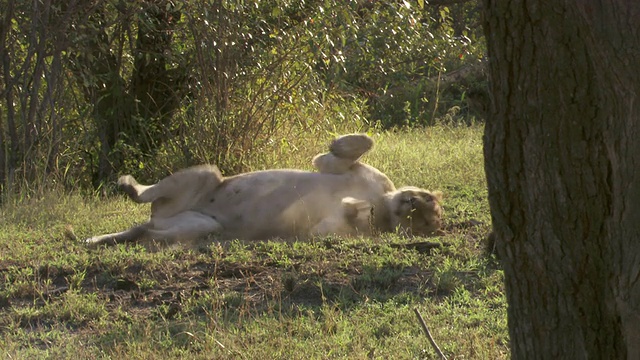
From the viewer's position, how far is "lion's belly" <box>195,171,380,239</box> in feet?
21.5

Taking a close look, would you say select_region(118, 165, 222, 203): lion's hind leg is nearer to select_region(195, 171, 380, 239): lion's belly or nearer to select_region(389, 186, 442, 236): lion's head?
select_region(195, 171, 380, 239): lion's belly

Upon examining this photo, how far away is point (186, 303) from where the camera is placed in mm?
4828

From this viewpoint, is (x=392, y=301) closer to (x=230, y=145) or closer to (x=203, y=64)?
(x=230, y=145)

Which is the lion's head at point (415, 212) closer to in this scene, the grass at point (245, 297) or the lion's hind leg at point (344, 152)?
the grass at point (245, 297)

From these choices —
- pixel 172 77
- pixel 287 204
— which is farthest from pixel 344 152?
pixel 172 77

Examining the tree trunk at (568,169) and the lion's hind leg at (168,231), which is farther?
the lion's hind leg at (168,231)

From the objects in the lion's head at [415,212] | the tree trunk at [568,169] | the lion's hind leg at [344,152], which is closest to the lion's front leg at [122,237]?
the lion's hind leg at [344,152]

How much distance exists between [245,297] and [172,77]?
558 centimetres

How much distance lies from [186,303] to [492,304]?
4.91ft

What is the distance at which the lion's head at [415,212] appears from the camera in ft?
21.4

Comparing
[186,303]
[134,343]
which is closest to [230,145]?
[186,303]

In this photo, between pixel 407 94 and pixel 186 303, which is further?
pixel 407 94

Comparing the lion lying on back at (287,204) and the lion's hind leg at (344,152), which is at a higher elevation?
the lion's hind leg at (344,152)

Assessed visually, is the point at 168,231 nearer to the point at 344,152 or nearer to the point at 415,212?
the point at 344,152
